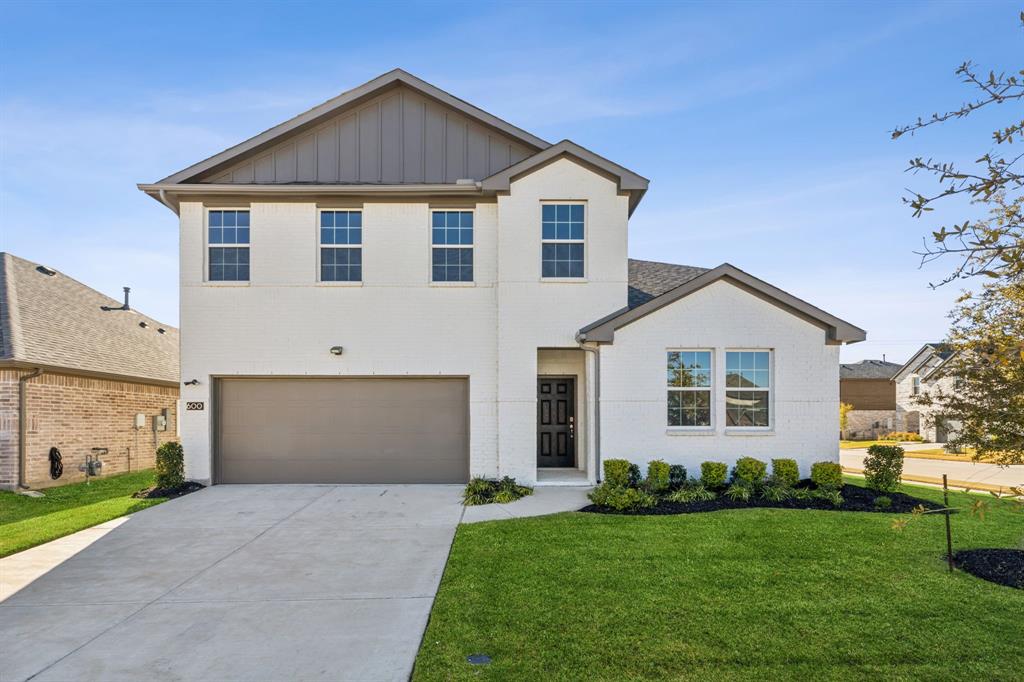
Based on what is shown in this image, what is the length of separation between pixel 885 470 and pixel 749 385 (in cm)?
291

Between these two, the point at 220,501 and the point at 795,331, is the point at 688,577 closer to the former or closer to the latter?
the point at 795,331

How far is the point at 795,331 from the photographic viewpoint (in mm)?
12109

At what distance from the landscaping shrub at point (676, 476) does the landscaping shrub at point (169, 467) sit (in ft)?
33.7

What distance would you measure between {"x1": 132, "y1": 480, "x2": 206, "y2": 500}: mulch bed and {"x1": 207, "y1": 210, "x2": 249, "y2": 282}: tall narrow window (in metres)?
4.57

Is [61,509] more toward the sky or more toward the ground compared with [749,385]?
more toward the ground

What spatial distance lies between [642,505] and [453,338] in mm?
5524

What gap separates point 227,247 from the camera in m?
13.2

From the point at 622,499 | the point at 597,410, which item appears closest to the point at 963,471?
the point at 597,410

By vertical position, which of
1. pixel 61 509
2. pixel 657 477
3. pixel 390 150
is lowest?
pixel 61 509


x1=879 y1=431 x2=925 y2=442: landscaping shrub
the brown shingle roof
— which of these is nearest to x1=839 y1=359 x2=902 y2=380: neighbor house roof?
x1=879 y1=431 x2=925 y2=442: landscaping shrub

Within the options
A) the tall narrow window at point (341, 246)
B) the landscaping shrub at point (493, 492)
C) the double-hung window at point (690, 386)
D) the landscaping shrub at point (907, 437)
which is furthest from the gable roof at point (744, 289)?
the landscaping shrub at point (907, 437)

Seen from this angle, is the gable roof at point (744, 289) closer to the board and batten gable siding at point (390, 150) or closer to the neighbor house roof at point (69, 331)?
the board and batten gable siding at point (390, 150)

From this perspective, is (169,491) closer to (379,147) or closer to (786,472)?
(379,147)

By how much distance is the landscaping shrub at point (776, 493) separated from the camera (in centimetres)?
1062
